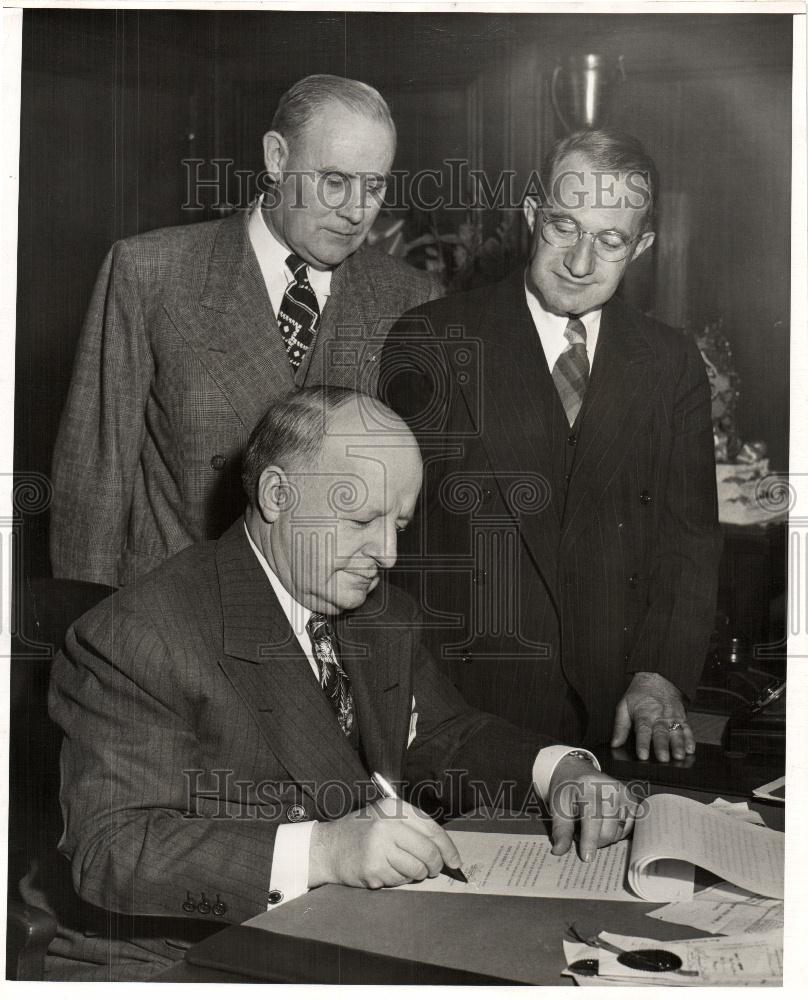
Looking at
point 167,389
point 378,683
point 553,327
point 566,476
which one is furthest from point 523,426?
point 167,389

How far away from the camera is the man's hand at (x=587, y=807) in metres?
2.11

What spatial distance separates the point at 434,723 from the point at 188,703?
67 cm

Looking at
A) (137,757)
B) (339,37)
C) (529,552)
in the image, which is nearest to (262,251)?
(339,37)

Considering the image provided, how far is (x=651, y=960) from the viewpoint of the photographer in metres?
1.66

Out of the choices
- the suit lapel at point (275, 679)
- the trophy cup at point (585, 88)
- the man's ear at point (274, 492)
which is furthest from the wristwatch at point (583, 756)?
the trophy cup at point (585, 88)

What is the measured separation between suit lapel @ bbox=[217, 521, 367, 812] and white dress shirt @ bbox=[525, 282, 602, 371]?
1.08 meters

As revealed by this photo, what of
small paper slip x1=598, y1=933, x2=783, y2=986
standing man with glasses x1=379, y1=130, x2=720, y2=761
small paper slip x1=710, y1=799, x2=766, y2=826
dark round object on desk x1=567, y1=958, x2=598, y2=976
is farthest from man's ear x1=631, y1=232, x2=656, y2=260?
dark round object on desk x1=567, y1=958, x2=598, y2=976

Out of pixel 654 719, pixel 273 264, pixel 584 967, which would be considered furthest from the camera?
pixel 273 264

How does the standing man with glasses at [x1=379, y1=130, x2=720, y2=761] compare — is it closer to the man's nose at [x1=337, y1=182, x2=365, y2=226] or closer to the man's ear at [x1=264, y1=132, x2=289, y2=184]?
the man's nose at [x1=337, y1=182, x2=365, y2=226]

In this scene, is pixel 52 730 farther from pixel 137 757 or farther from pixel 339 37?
pixel 339 37

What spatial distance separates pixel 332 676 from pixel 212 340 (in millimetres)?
970

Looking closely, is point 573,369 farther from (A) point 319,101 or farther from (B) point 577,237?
(A) point 319,101

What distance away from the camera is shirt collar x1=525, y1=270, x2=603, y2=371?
291 centimetres

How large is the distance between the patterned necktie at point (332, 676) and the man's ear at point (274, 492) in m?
0.25
